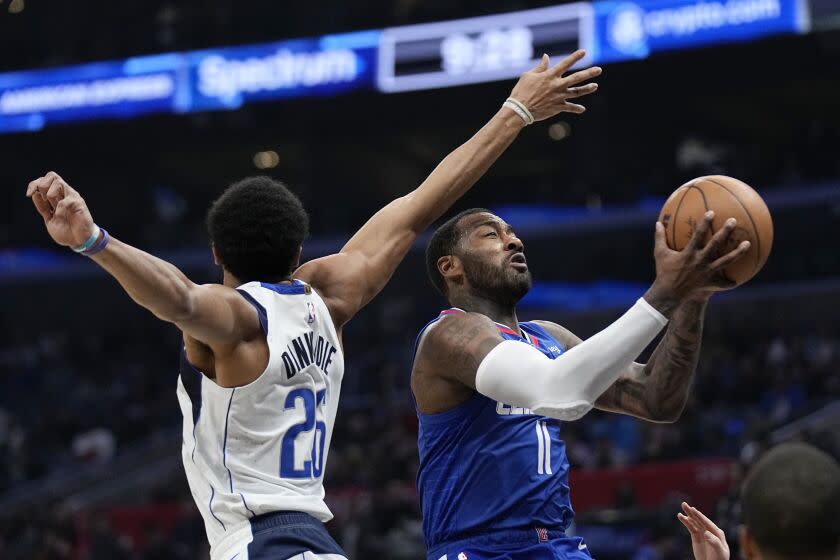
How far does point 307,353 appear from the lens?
11.3ft

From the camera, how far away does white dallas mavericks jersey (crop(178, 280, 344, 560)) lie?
3281 mm

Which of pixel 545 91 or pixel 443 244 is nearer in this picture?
pixel 545 91

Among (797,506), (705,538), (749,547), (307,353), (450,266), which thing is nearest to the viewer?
(797,506)

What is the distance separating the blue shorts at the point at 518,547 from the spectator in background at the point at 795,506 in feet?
5.70

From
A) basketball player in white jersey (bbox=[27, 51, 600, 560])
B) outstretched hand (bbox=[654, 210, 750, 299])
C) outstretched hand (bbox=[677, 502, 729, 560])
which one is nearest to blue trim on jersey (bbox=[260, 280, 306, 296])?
basketball player in white jersey (bbox=[27, 51, 600, 560])

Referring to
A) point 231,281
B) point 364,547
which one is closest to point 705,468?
point 364,547

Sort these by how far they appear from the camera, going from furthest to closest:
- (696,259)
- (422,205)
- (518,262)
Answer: (518,262) < (422,205) < (696,259)

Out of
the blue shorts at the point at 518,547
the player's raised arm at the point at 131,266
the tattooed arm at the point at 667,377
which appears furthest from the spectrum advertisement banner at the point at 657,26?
the player's raised arm at the point at 131,266

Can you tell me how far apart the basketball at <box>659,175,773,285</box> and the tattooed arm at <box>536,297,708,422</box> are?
463mm

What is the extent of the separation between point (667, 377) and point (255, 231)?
5.14 feet

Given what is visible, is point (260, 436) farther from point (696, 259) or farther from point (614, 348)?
point (696, 259)

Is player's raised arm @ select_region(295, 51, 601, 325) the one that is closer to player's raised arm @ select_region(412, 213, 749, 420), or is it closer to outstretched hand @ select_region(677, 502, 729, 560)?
player's raised arm @ select_region(412, 213, 749, 420)

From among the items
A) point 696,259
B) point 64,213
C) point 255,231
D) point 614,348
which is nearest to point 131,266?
point 64,213

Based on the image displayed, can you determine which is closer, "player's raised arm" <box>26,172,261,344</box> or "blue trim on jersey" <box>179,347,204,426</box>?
"player's raised arm" <box>26,172,261,344</box>
